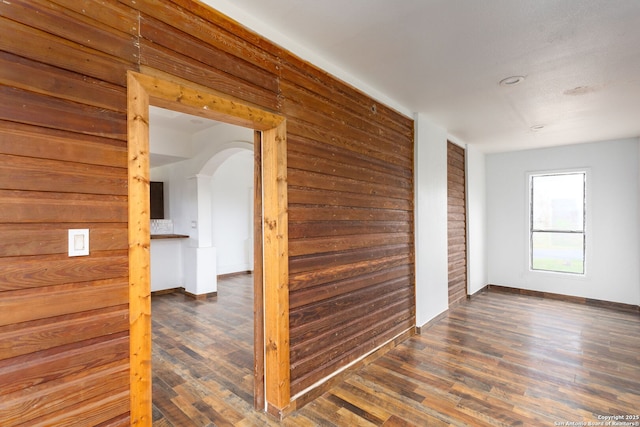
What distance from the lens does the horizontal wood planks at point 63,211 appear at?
125 cm

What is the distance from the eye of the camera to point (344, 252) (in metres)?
2.82

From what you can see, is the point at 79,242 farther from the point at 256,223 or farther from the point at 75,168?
the point at 256,223

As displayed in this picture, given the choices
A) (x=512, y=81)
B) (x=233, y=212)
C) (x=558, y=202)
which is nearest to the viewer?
Answer: (x=512, y=81)

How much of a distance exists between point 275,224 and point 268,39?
123cm

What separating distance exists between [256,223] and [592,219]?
5.58m

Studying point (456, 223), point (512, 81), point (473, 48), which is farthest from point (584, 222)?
point (473, 48)

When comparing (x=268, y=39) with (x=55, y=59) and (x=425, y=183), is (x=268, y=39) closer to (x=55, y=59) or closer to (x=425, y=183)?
(x=55, y=59)

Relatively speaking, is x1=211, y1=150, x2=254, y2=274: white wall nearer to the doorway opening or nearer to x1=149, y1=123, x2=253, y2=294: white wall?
the doorway opening

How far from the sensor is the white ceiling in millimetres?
1919

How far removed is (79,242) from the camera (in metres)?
1.40

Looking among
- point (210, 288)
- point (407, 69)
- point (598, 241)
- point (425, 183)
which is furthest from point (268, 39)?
point (598, 241)

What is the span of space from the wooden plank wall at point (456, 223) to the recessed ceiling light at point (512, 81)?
81.3 inches

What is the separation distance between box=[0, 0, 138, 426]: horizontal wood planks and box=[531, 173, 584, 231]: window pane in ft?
21.1

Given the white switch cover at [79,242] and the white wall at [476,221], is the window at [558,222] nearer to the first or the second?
the white wall at [476,221]
